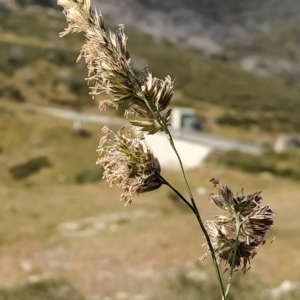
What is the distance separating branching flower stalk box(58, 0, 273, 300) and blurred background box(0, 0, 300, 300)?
0.60 feet

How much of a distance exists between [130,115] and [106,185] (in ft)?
82.5

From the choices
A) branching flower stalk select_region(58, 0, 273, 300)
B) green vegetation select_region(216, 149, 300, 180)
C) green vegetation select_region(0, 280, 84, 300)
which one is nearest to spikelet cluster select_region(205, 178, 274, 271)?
branching flower stalk select_region(58, 0, 273, 300)

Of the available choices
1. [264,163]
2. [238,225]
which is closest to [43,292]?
[238,225]

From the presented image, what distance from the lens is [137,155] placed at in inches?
61.5

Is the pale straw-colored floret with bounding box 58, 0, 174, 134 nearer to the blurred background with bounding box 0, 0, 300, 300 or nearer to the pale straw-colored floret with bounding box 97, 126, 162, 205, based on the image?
the pale straw-colored floret with bounding box 97, 126, 162, 205

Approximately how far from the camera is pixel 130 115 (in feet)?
5.21

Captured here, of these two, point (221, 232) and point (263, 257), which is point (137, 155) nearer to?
point (221, 232)

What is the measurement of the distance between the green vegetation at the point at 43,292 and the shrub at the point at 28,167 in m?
22.1

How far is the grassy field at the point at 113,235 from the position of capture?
1193 cm

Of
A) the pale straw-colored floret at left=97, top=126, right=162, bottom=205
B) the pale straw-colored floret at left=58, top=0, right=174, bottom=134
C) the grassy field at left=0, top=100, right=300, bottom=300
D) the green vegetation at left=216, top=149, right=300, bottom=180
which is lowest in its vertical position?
the pale straw-colored floret at left=97, top=126, right=162, bottom=205

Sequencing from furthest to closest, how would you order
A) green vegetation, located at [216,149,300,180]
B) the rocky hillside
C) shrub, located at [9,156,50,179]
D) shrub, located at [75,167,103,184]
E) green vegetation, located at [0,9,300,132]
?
1. the rocky hillside
2. green vegetation, located at [0,9,300,132]
3. shrub, located at [9,156,50,179]
4. green vegetation, located at [216,149,300,180]
5. shrub, located at [75,167,103,184]

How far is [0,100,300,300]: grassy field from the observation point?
470 inches

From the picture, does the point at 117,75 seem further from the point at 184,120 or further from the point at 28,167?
the point at 184,120

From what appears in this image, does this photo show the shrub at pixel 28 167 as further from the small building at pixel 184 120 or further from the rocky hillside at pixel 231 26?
the rocky hillside at pixel 231 26
